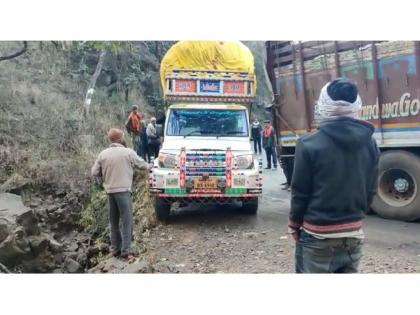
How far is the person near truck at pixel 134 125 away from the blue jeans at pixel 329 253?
2729 millimetres

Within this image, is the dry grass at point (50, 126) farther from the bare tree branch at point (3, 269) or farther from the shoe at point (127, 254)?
the bare tree branch at point (3, 269)

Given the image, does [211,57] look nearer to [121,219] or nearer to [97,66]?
[97,66]

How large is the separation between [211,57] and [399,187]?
2.66 m

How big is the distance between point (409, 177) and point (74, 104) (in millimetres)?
3788

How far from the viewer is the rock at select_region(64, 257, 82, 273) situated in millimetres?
4312

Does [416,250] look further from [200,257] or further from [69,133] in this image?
Result: [69,133]

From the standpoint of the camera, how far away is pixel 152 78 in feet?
19.1

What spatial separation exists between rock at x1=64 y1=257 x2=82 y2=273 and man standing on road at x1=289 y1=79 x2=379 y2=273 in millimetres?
2990

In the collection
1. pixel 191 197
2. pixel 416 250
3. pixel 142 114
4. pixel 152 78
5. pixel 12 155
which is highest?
pixel 152 78

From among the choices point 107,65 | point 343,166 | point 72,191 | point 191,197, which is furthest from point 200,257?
point 107,65

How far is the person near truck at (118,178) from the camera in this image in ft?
12.2

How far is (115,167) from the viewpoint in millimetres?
3723

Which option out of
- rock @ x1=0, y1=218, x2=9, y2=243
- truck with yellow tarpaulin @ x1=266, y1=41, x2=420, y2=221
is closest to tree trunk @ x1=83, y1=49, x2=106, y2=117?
rock @ x1=0, y1=218, x2=9, y2=243

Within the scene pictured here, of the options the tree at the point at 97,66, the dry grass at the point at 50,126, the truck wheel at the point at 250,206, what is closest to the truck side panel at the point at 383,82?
the truck wheel at the point at 250,206
